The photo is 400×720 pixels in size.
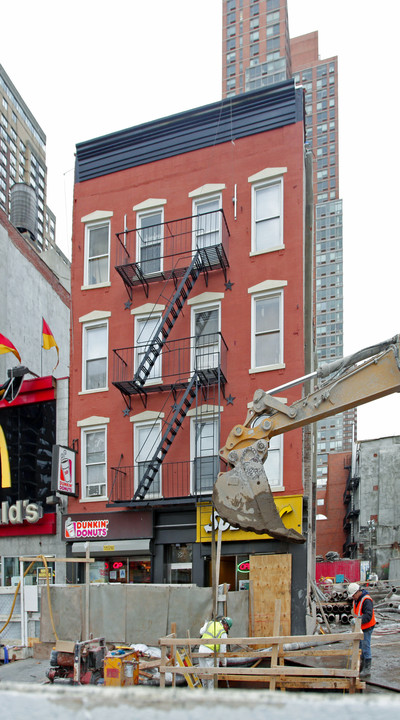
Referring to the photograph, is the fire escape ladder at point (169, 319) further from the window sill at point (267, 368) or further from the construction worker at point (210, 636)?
the construction worker at point (210, 636)

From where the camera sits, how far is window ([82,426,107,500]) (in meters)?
22.7

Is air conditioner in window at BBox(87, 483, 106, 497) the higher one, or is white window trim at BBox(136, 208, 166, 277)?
white window trim at BBox(136, 208, 166, 277)

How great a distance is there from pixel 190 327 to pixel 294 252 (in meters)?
4.23

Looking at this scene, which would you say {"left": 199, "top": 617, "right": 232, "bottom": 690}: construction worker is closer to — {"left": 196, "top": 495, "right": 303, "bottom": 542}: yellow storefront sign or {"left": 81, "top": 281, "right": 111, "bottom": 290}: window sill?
{"left": 196, "top": 495, "right": 303, "bottom": 542}: yellow storefront sign

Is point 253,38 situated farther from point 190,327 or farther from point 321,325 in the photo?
point 190,327

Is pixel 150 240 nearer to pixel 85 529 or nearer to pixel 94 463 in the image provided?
pixel 94 463

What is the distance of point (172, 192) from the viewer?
23641 millimetres

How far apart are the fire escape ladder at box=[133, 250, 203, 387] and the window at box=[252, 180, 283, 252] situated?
211cm

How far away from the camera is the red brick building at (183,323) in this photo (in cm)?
2080

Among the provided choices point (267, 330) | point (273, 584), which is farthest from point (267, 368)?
point (273, 584)

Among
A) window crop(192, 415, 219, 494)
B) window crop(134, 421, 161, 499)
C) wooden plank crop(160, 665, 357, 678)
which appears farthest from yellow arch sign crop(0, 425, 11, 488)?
wooden plank crop(160, 665, 357, 678)

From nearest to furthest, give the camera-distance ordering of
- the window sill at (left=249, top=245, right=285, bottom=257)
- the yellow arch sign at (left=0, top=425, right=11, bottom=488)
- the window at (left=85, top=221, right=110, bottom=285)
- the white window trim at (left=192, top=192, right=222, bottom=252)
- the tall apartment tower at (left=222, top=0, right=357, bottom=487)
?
the window sill at (left=249, top=245, right=285, bottom=257) < the white window trim at (left=192, top=192, right=222, bottom=252) < the yellow arch sign at (left=0, top=425, right=11, bottom=488) < the window at (left=85, top=221, right=110, bottom=285) < the tall apartment tower at (left=222, top=0, right=357, bottom=487)

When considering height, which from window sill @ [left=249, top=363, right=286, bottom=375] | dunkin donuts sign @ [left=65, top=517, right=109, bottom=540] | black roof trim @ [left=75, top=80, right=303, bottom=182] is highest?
black roof trim @ [left=75, top=80, right=303, bottom=182]

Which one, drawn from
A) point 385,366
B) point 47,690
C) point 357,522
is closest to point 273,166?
point 385,366
